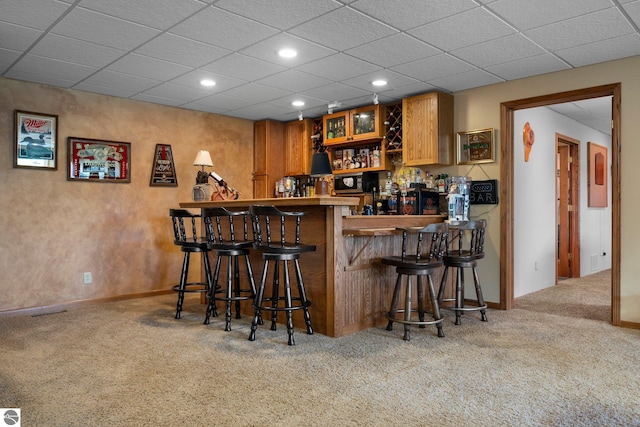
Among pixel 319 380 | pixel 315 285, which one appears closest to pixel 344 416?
pixel 319 380

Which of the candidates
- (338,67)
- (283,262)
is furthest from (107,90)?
(283,262)

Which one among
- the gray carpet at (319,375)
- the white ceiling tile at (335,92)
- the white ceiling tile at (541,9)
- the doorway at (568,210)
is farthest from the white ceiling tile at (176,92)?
the doorway at (568,210)

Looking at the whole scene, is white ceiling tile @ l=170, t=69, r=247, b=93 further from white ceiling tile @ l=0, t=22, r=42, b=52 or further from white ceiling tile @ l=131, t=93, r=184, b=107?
white ceiling tile @ l=0, t=22, r=42, b=52

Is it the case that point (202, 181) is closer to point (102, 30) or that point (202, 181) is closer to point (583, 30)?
point (102, 30)

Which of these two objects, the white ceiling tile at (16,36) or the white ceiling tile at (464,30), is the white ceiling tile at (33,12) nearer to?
the white ceiling tile at (16,36)

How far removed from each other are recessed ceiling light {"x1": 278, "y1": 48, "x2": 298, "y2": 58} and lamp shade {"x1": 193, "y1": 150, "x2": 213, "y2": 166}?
2.12 m

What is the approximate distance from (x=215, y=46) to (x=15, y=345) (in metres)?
2.77

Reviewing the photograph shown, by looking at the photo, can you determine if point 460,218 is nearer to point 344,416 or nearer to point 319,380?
point 319,380

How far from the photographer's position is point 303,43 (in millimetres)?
3773

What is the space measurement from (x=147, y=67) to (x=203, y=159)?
5.14 ft

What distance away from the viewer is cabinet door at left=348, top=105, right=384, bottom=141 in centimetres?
579

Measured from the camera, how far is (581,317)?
14.6 ft

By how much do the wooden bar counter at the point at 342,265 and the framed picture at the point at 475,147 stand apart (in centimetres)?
157

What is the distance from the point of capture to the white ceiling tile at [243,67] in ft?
13.6
